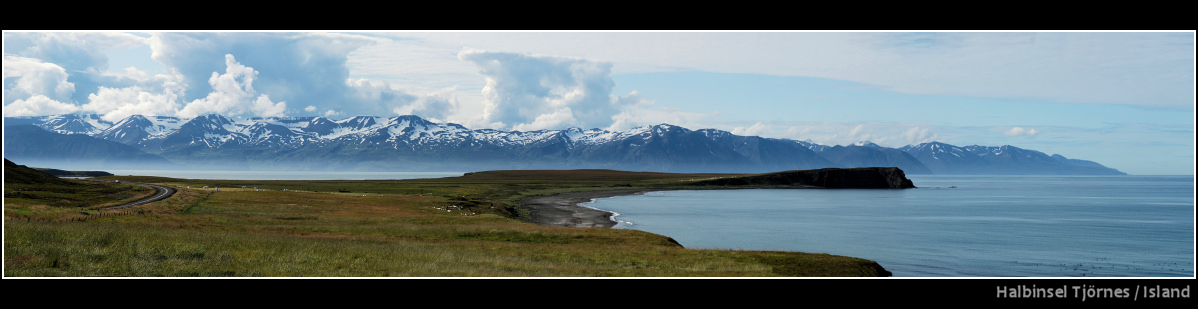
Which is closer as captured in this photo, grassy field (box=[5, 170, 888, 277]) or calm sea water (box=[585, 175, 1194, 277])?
grassy field (box=[5, 170, 888, 277])

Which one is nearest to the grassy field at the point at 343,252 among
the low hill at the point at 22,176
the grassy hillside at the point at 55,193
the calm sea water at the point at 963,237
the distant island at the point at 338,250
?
the distant island at the point at 338,250

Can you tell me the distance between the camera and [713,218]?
111125 millimetres

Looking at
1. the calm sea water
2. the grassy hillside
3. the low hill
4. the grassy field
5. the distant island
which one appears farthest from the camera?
the low hill

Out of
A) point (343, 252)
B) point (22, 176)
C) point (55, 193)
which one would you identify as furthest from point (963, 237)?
point (22, 176)

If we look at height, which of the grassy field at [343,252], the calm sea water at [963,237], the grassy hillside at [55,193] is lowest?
the calm sea water at [963,237]

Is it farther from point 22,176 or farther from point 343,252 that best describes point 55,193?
point 343,252

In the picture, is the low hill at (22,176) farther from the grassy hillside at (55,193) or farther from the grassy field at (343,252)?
the grassy field at (343,252)

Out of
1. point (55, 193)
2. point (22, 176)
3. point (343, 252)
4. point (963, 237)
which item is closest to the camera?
point (343, 252)

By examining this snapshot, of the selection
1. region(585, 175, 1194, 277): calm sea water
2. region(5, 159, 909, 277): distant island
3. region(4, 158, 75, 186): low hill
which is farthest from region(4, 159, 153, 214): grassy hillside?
region(585, 175, 1194, 277): calm sea water

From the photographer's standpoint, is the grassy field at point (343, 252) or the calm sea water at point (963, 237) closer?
the grassy field at point (343, 252)

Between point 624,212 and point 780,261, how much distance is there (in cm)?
7933

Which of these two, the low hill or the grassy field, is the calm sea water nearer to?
the grassy field
